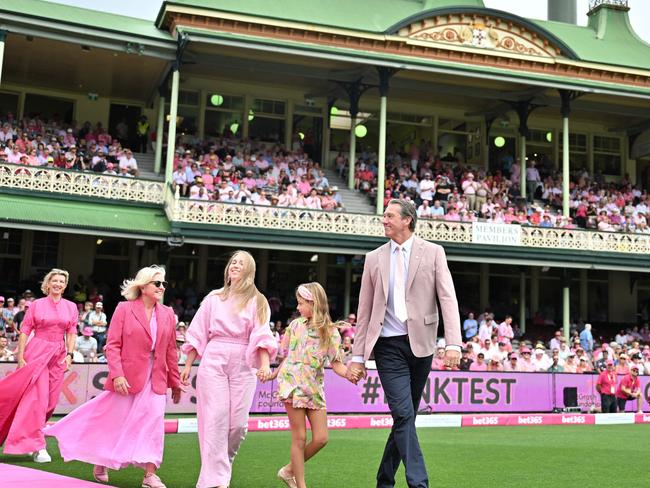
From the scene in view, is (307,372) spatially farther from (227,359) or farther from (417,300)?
(417,300)

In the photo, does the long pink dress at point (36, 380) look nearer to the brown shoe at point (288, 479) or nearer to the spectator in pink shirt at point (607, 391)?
the brown shoe at point (288, 479)

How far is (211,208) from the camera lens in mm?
23312

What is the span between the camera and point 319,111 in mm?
30938

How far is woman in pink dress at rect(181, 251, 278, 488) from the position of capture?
273 inches

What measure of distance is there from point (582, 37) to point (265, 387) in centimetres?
2237

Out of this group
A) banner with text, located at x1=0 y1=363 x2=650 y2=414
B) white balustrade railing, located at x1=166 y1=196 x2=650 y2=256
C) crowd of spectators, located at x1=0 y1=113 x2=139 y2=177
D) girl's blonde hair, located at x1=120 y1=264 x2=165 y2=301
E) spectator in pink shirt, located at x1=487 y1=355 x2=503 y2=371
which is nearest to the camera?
girl's blonde hair, located at x1=120 y1=264 x2=165 y2=301

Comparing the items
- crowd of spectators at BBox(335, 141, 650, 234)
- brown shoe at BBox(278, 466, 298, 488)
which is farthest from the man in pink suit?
crowd of spectators at BBox(335, 141, 650, 234)

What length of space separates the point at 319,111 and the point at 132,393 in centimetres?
2412

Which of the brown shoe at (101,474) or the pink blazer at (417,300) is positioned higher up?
the pink blazer at (417,300)

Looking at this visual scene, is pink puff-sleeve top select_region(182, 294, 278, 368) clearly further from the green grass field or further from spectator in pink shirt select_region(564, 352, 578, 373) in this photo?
spectator in pink shirt select_region(564, 352, 578, 373)

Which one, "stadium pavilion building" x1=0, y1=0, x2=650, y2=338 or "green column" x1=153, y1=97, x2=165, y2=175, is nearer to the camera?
"stadium pavilion building" x1=0, y1=0, x2=650, y2=338

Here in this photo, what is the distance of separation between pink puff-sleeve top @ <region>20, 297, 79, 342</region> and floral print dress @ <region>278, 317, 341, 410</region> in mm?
3021

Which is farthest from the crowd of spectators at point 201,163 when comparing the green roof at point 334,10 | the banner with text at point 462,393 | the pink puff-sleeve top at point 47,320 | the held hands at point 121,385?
the held hands at point 121,385

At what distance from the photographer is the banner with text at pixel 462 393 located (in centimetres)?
1714
